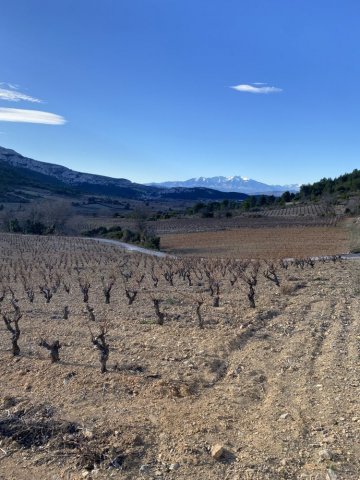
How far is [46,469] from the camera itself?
607 centimetres

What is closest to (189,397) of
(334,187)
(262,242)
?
(262,242)

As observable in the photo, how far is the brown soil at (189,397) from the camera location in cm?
601

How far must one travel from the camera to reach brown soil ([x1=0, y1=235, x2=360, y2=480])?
6008 mm

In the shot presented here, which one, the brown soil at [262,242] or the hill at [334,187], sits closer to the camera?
the brown soil at [262,242]

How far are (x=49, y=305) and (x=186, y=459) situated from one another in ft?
37.9

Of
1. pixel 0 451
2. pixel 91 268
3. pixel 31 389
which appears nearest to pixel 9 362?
pixel 31 389

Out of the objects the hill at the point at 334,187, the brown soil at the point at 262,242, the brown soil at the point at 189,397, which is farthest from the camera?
the hill at the point at 334,187

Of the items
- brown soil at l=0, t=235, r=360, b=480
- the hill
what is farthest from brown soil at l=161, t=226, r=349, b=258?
the hill

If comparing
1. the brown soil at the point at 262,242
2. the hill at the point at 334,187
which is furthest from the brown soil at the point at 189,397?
the hill at the point at 334,187

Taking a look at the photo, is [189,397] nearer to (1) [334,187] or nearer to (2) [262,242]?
(2) [262,242]

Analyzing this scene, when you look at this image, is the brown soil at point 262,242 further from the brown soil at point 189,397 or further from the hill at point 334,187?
the hill at point 334,187

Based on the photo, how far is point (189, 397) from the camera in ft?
25.7

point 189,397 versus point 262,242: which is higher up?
point 189,397

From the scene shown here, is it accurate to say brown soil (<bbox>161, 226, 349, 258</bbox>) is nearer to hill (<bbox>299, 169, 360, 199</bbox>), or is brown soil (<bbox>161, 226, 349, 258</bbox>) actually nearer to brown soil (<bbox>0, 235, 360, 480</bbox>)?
brown soil (<bbox>0, 235, 360, 480</bbox>)
